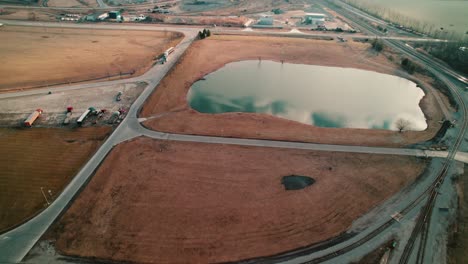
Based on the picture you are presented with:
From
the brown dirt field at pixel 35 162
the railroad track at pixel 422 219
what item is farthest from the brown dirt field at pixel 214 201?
the brown dirt field at pixel 35 162

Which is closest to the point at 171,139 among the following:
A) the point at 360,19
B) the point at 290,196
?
the point at 290,196

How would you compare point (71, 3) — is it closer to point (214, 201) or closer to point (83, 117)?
point (83, 117)

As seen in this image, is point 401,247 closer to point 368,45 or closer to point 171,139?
point 171,139

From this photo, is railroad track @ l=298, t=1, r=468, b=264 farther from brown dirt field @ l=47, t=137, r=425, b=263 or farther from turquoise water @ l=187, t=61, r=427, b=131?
turquoise water @ l=187, t=61, r=427, b=131

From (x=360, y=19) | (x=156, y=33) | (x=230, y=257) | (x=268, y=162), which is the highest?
(x=360, y=19)

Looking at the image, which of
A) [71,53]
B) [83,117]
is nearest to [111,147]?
[83,117]

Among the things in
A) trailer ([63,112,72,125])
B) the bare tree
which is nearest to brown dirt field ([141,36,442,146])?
the bare tree
